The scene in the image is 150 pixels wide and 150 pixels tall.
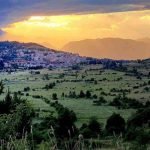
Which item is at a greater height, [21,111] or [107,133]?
[21,111]

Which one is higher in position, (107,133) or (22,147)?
(22,147)

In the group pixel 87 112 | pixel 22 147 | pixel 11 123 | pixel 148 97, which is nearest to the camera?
pixel 22 147

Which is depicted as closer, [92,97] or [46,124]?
[46,124]

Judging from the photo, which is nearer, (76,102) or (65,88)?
(76,102)

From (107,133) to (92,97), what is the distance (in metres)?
69.9

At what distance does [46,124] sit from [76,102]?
169 ft

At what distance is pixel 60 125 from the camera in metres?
82.2

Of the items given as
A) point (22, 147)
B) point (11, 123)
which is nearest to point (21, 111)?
point (11, 123)

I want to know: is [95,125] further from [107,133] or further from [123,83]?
[123,83]

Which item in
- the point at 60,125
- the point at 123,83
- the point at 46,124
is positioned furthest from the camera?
the point at 123,83

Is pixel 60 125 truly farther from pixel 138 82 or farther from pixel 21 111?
pixel 138 82

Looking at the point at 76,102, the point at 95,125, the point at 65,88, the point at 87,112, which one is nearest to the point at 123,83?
the point at 65,88

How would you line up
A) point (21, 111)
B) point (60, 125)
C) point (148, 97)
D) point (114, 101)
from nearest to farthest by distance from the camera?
point (21, 111) → point (60, 125) → point (114, 101) → point (148, 97)

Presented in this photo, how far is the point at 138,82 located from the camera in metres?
198
